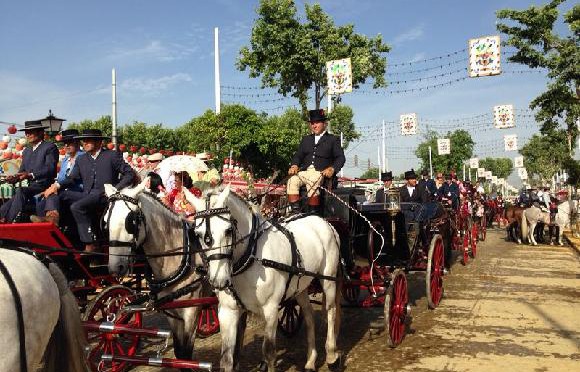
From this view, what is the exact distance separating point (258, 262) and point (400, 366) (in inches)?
97.0

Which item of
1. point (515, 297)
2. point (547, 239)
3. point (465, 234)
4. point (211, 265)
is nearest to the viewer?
point (211, 265)

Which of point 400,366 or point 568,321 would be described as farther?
point 568,321

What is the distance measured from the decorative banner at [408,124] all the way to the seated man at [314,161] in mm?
22566

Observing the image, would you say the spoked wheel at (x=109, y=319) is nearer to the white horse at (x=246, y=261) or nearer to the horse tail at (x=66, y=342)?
the white horse at (x=246, y=261)

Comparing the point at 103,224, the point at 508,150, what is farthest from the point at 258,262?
the point at 508,150

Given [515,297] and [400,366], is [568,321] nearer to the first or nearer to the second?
[515,297]

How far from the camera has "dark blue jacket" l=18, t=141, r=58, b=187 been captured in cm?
598

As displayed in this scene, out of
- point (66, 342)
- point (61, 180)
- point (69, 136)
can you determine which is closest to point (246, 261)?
point (66, 342)

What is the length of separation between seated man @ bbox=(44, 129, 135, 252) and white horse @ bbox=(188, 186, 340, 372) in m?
2.06

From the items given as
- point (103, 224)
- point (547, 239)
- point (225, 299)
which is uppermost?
point (103, 224)

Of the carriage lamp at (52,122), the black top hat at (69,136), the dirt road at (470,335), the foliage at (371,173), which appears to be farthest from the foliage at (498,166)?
the black top hat at (69,136)

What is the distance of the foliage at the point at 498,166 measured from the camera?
107 m

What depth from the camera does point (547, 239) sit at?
875 inches

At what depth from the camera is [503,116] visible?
24.9 metres
